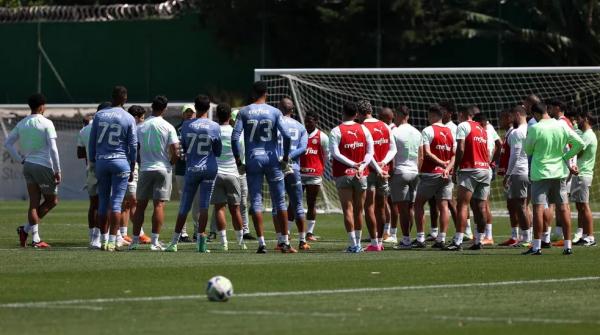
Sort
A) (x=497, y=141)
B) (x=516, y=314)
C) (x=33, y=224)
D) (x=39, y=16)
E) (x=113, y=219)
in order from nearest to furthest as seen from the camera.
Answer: (x=516, y=314), (x=113, y=219), (x=33, y=224), (x=497, y=141), (x=39, y=16)

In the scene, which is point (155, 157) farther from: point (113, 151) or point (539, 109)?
point (539, 109)

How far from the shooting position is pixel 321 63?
177 ft

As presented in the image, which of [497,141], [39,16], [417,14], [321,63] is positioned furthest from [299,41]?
[497,141]

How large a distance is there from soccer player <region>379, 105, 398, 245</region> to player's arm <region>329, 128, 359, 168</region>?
7.34ft

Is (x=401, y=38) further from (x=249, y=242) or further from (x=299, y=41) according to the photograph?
(x=249, y=242)

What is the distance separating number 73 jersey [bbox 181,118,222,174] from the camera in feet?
63.8

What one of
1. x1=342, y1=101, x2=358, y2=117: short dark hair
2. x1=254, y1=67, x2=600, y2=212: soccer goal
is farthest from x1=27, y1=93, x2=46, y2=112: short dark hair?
x1=254, y1=67, x2=600, y2=212: soccer goal

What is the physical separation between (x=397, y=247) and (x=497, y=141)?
255 centimetres

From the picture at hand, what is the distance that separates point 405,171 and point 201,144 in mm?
3910

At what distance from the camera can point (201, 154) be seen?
19.5 meters

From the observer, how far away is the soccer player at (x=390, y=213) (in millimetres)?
22469

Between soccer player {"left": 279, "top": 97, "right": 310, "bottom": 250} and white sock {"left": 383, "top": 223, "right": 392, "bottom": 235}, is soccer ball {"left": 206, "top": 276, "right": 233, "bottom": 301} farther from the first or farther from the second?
white sock {"left": 383, "top": 223, "right": 392, "bottom": 235}

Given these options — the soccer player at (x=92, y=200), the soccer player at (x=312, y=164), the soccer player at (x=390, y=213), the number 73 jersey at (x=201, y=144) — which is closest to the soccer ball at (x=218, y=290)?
the number 73 jersey at (x=201, y=144)

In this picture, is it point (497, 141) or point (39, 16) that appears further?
point (39, 16)
